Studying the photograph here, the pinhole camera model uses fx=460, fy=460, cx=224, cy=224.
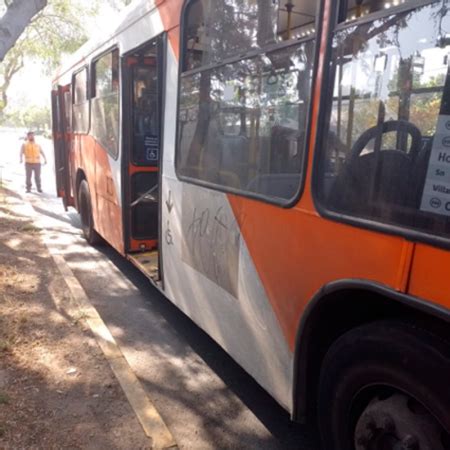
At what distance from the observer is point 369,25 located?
181 cm

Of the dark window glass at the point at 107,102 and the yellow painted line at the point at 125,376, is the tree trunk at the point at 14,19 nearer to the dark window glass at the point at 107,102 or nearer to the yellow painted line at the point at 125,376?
the dark window glass at the point at 107,102

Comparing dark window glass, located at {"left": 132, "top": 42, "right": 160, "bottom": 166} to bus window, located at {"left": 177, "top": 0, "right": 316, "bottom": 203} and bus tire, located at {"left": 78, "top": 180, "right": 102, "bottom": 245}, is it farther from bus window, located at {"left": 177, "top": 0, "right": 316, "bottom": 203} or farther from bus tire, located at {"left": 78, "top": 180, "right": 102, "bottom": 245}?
bus tire, located at {"left": 78, "top": 180, "right": 102, "bottom": 245}

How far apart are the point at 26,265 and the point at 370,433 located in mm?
4820

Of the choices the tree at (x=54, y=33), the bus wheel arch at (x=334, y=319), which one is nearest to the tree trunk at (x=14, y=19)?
the bus wheel arch at (x=334, y=319)

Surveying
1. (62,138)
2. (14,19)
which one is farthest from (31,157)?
(14,19)

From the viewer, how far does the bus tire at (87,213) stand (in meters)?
6.86

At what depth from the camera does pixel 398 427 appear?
181 cm

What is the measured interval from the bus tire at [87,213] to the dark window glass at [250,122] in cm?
379

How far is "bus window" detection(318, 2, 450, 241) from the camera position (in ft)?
5.20

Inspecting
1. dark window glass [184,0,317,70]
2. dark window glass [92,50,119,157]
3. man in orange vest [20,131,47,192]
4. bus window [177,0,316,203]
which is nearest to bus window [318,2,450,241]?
bus window [177,0,316,203]

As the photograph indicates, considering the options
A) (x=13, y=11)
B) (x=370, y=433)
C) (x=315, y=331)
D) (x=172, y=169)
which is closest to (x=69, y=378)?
(x=172, y=169)

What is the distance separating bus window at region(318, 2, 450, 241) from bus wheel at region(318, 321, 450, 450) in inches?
17.8

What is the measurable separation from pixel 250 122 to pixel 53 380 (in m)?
2.22

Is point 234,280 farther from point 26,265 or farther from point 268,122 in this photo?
point 26,265
